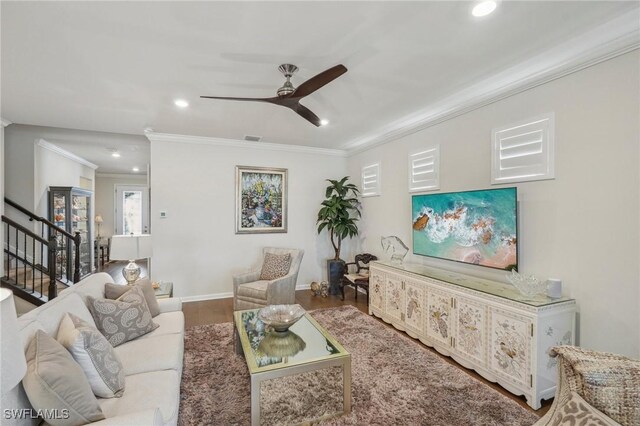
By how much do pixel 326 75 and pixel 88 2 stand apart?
1471 millimetres

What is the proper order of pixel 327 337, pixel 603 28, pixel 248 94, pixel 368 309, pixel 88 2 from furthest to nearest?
pixel 368 309 < pixel 248 94 < pixel 327 337 < pixel 603 28 < pixel 88 2

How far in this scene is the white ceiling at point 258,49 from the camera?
182cm

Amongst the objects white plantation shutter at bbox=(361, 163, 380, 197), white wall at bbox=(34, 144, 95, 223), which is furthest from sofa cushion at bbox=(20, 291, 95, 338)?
white wall at bbox=(34, 144, 95, 223)

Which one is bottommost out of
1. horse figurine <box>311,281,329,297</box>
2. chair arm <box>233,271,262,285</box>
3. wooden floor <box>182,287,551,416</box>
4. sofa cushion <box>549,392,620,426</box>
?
wooden floor <box>182,287,551,416</box>

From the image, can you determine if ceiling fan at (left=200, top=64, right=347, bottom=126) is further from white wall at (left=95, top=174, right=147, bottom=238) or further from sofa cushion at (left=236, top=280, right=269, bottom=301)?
white wall at (left=95, top=174, right=147, bottom=238)

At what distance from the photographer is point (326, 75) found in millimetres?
2111

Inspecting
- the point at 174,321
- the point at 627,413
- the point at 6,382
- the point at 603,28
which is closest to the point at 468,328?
the point at 627,413

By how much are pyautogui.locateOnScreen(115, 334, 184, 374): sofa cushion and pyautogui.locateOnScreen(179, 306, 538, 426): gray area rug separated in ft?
1.31

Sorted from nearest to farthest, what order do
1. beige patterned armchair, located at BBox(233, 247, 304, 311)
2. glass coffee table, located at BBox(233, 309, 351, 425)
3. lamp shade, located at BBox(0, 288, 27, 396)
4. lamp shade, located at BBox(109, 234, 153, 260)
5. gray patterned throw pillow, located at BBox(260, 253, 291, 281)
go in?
lamp shade, located at BBox(0, 288, 27, 396) → glass coffee table, located at BBox(233, 309, 351, 425) → lamp shade, located at BBox(109, 234, 153, 260) → beige patterned armchair, located at BBox(233, 247, 304, 311) → gray patterned throw pillow, located at BBox(260, 253, 291, 281)

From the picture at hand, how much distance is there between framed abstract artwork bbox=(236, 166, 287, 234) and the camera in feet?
16.3

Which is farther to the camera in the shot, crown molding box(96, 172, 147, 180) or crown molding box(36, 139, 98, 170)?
crown molding box(96, 172, 147, 180)

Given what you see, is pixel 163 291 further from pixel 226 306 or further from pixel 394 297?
pixel 394 297

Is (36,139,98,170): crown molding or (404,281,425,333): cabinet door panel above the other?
(36,139,98,170): crown molding

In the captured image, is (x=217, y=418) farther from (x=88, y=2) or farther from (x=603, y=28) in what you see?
(x=603, y=28)
